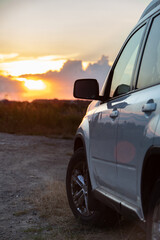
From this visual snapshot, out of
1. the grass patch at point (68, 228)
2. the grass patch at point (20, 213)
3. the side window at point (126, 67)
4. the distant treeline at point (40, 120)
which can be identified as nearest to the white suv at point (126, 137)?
the side window at point (126, 67)

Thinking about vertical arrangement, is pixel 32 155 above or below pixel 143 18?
below

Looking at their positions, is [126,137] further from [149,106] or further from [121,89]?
[121,89]

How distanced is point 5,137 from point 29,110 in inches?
269

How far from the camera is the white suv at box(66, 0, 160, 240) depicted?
105 inches

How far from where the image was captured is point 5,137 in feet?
48.6

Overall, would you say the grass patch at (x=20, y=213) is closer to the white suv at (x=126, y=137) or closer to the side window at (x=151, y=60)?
the white suv at (x=126, y=137)

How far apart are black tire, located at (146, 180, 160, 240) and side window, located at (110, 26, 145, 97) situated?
3.50 ft

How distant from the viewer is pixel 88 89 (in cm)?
412

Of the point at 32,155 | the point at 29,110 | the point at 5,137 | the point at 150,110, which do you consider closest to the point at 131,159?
the point at 150,110

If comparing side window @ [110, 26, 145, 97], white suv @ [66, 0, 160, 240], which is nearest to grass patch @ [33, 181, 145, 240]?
white suv @ [66, 0, 160, 240]

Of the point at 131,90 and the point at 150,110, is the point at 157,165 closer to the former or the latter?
the point at 150,110

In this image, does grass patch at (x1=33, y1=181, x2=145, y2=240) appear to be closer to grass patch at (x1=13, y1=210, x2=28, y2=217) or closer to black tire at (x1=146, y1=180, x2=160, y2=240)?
grass patch at (x1=13, y1=210, x2=28, y2=217)

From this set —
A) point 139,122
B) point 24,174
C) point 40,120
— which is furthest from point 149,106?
point 40,120

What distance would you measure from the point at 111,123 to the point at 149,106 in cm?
87
